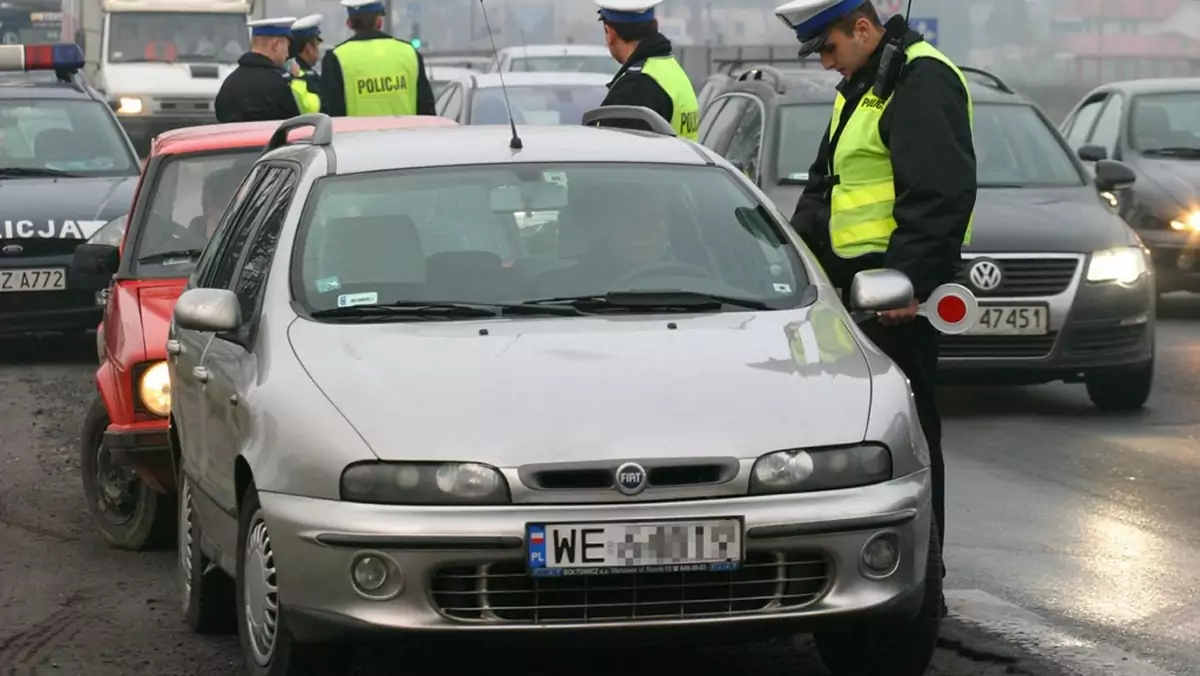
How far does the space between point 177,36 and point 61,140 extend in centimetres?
1843

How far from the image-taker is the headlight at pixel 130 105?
32.7 meters

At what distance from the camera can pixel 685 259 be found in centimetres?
646

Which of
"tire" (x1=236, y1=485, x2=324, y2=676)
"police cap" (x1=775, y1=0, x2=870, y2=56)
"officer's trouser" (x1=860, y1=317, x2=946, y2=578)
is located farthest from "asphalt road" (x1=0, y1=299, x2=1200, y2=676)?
"police cap" (x1=775, y1=0, x2=870, y2=56)

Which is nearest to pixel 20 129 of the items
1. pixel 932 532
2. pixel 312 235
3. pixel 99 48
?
pixel 312 235

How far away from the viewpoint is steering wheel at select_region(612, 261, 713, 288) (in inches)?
249

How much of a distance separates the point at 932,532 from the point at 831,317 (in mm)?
641

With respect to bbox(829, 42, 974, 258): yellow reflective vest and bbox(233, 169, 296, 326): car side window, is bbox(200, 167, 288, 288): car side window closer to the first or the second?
bbox(233, 169, 296, 326): car side window

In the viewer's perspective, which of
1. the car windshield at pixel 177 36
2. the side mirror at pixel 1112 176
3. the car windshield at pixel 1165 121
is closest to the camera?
the side mirror at pixel 1112 176

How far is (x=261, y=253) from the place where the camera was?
661cm

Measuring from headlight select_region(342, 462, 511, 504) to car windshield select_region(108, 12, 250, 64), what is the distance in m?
28.7

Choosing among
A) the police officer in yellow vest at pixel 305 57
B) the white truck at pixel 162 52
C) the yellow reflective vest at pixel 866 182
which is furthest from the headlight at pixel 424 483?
the white truck at pixel 162 52

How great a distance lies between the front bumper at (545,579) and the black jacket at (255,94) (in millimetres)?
9008

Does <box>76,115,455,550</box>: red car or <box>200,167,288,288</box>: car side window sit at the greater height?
<box>200,167,288,288</box>: car side window

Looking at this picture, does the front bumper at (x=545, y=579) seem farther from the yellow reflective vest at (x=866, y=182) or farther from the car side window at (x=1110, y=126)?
the car side window at (x=1110, y=126)
